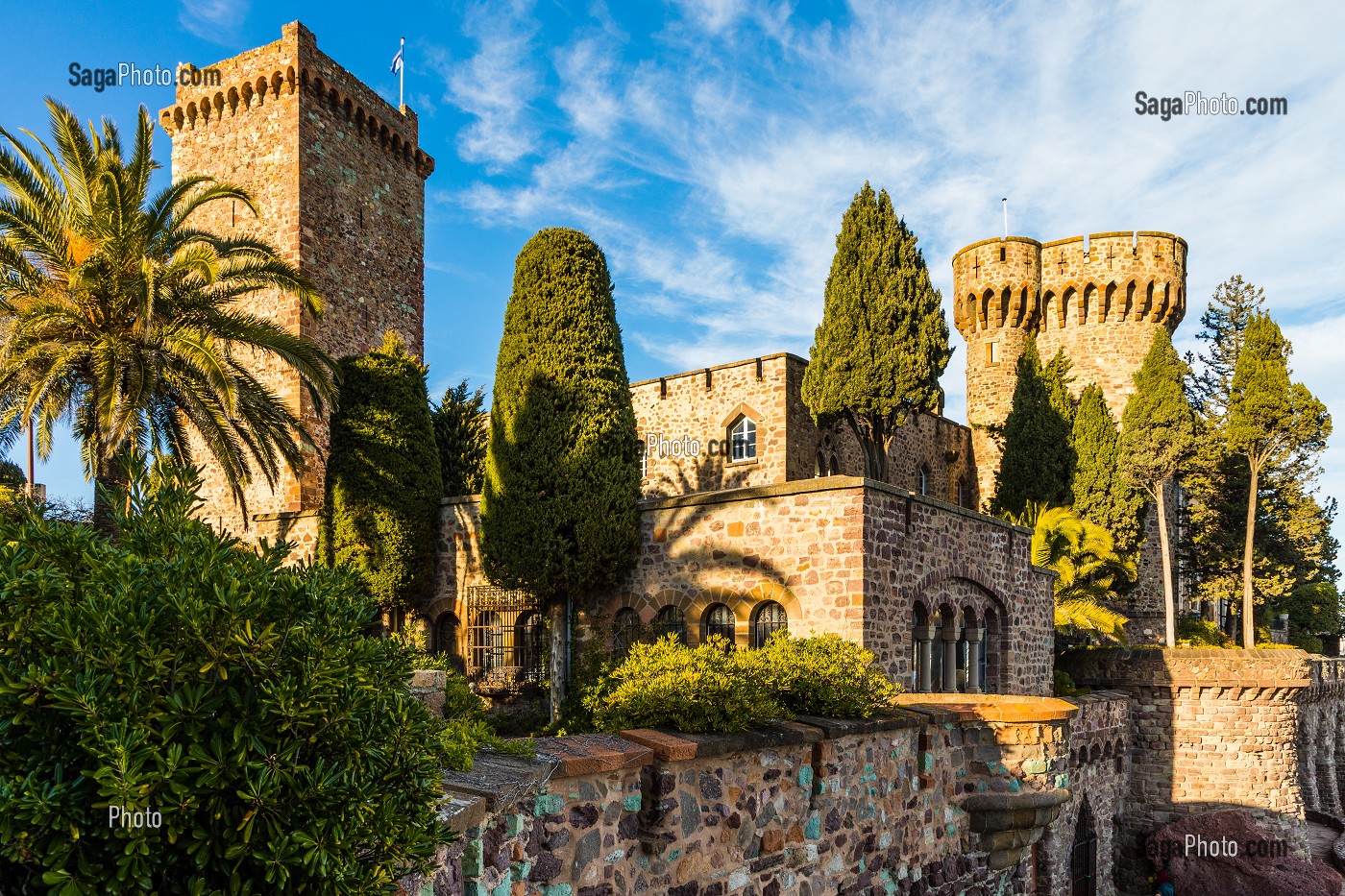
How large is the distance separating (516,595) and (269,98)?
14.6m

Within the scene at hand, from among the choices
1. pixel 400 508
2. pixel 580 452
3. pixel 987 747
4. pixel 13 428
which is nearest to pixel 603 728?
pixel 987 747

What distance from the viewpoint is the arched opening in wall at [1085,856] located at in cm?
1609

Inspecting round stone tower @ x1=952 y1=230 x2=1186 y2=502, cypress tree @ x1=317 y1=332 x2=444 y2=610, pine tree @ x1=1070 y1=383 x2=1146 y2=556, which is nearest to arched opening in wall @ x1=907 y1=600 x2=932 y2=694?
cypress tree @ x1=317 y1=332 x2=444 y2=610

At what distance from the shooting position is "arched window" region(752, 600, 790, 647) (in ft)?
48.6

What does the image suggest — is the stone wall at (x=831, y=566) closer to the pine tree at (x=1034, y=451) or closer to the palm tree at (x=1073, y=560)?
the palm tree at (x=1073, y=560)

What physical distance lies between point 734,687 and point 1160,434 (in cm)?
2728

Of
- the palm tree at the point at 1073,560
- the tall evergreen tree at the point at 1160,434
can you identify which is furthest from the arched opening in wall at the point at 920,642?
the tall evergreen tree at the point at 1160,434

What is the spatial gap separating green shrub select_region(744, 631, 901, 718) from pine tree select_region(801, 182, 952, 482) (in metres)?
13.4

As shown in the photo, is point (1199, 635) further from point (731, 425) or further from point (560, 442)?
point (560, 442)

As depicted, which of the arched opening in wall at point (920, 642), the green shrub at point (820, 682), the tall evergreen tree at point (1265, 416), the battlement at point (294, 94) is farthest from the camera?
the tall evergreen tree at point (1265, 416)

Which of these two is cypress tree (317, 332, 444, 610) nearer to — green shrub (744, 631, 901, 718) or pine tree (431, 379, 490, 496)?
pine tree (431, 379, 490, 496)

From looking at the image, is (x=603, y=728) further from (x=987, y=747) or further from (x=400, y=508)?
(x=400, y=508)

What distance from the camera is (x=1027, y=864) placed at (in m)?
11.7

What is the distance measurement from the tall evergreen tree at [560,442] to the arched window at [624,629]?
1.87ft
